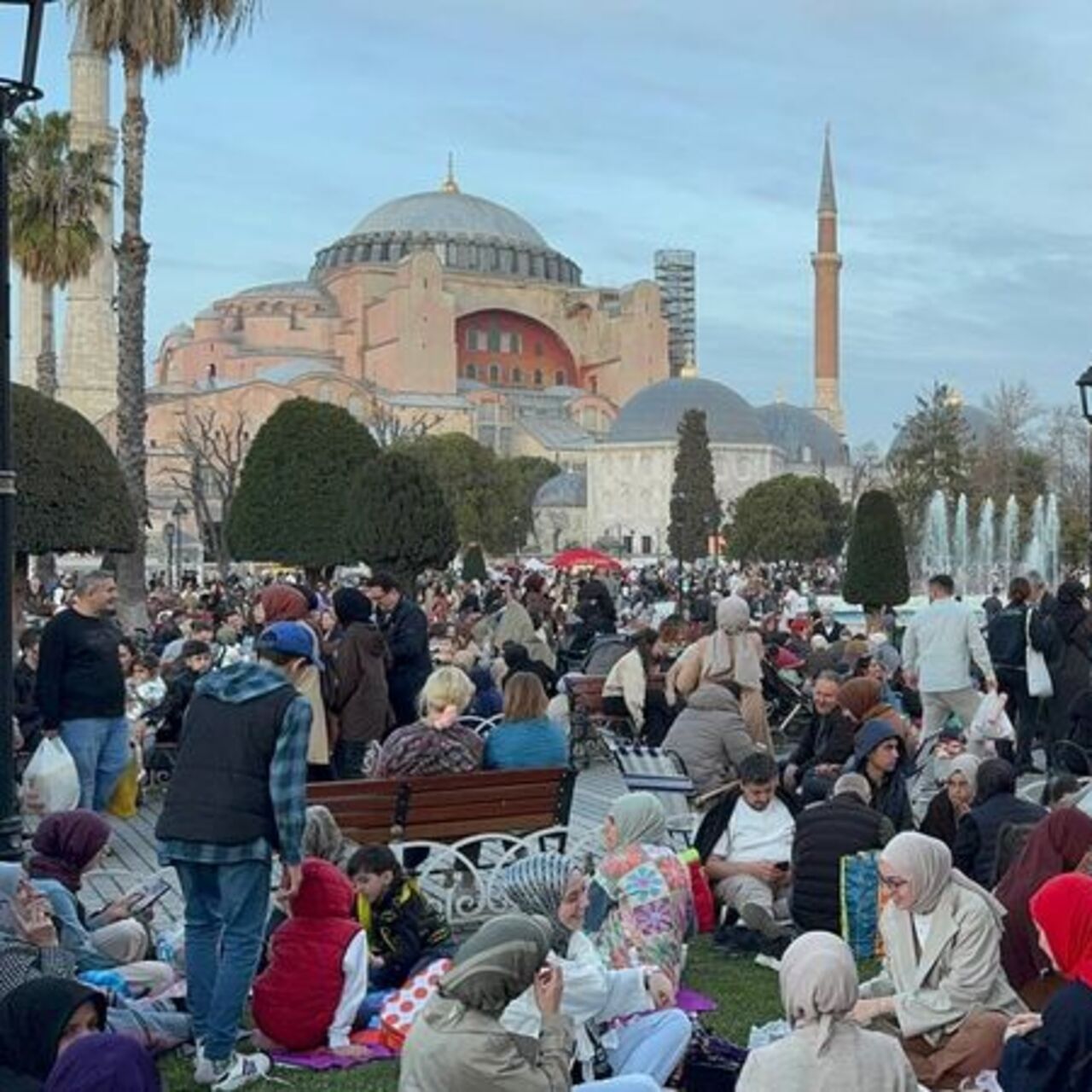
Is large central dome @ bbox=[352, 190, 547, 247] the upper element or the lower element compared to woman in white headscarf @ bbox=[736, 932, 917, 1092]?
upper

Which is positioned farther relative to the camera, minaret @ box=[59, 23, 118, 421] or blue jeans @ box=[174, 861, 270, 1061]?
minaret @ box=[59, 23, 118, 421]

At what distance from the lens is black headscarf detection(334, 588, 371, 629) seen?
32.0ft

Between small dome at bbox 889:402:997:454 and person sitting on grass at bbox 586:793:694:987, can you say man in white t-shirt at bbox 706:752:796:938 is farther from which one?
small dome at bbox 889:402:997:454

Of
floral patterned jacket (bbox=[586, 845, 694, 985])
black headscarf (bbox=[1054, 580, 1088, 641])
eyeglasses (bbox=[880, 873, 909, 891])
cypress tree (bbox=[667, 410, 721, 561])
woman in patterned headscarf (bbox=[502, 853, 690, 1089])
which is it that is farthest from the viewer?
cypress tree (bbox=[667, 410, 721, 561])

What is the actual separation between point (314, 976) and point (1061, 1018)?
2546 mm

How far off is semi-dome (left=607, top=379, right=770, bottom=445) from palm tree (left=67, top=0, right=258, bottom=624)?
71341 mm

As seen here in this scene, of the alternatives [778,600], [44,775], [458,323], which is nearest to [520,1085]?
[44,775]

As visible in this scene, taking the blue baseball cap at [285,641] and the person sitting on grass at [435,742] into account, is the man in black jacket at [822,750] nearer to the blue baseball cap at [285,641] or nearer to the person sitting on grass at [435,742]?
the person sitting on grass at [435,742]

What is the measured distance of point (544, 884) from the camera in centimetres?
527

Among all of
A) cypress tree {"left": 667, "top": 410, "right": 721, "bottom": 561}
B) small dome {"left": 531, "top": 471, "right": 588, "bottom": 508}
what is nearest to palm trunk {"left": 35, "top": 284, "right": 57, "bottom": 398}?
cypress tree {"left": 667, "top": 410, "right": 721, "bottom": 561}

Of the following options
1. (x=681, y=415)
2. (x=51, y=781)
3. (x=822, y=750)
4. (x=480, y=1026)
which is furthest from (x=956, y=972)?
(x=681, y=415)

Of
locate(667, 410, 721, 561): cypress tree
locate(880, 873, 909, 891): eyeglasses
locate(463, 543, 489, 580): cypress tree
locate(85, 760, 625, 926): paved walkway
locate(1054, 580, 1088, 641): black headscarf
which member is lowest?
locate(85, 760, 625, 926): paved walkway

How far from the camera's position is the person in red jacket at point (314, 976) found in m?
5.62

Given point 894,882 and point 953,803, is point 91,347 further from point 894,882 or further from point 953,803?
point 894,882
